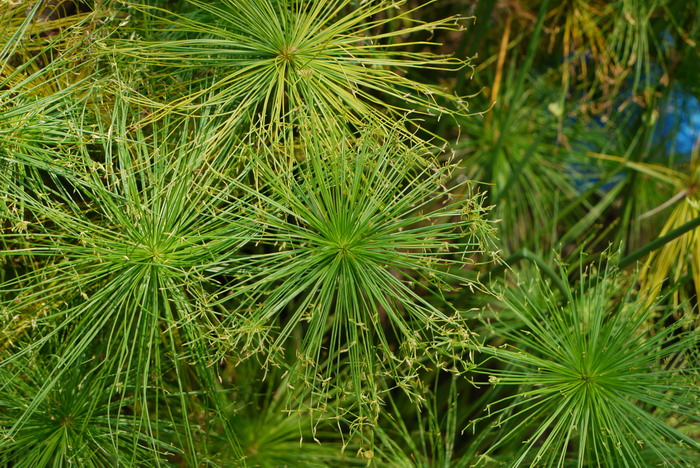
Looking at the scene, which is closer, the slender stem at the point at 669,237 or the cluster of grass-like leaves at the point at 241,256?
the cluster of grass-like leaves at the point at 241,256

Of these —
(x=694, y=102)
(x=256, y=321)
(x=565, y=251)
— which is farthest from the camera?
(x=565, y=251)

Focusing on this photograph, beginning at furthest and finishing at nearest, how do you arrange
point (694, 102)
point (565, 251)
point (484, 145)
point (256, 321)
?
point (565, 251)
point (694, 102)
point (484, 145)
point (256, 321)

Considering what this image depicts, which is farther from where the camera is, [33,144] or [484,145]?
[484,145]

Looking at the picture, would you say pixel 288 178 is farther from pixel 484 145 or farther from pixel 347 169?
pixel 484 145

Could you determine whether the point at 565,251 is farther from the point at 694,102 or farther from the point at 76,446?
the point at 76,446

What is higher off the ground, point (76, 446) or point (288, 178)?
point (288, 178)

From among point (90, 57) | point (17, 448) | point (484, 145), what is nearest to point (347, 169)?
point (90, 57)

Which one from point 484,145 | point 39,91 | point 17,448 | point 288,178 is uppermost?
point 484,145

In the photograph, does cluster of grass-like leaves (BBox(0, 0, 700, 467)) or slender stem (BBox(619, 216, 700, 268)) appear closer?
cluster of grass-like leaves (BBox(0, 0, 700, 467))

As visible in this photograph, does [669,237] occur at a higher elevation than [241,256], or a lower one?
higher

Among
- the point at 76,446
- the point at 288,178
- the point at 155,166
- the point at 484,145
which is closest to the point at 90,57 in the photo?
the point at 155,166
